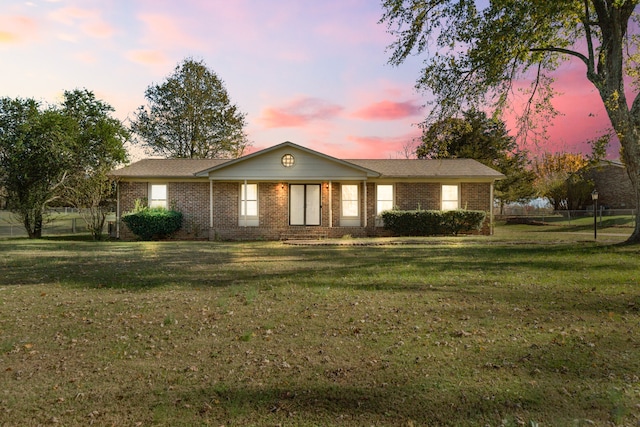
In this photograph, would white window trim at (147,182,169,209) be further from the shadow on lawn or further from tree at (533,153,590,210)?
tree at (533,153,590,210)

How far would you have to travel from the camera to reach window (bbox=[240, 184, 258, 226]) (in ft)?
72.6

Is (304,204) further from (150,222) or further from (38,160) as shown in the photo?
(38,160)

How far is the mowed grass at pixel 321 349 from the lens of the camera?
3.17 metres

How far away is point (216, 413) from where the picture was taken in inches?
123

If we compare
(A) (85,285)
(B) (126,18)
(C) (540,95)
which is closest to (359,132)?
(C) (540,95)

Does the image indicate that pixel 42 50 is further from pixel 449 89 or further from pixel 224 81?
pixel 224 81

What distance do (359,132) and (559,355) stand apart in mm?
24980

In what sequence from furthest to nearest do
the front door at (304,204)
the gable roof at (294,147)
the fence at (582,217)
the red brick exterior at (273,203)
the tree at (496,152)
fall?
1. the tree at (496,152)
2. the fence at (582,217)
3. the front door at (304,204)
4. the red brick exterior at (273,203)
5. the gable roof at (294,147)

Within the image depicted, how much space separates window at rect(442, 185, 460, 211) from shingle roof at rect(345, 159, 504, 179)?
2.59ft

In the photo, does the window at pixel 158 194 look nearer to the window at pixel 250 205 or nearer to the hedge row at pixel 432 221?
the window at pixel 250 205

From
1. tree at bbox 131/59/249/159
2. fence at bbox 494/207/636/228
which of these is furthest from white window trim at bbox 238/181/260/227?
fence at bbox 494/207/636/228

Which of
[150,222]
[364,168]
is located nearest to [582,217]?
[364,168]

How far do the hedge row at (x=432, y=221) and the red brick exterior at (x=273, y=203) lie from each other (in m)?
1.11

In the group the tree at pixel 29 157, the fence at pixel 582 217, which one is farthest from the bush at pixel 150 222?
the fence at pixel 582 217
